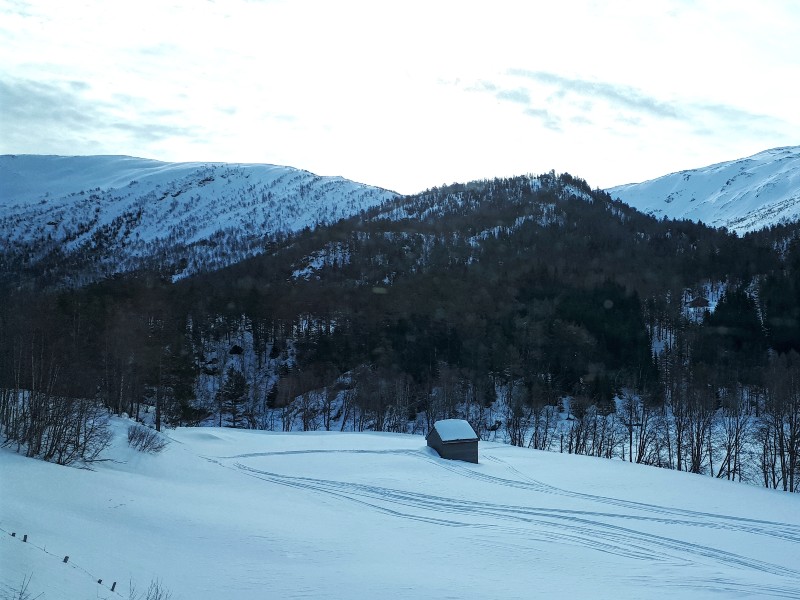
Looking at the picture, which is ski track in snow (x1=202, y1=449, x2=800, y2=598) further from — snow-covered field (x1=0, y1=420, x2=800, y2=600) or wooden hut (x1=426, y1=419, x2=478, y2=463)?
wooden hut (x1=426, y1=419, x2=478, y2=463)

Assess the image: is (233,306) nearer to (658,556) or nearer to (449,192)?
(658,556)

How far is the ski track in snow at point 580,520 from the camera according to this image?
19.4 m

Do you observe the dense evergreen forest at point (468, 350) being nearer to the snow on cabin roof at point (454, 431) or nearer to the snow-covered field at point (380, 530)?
the snow-covered field at point (380, 530)

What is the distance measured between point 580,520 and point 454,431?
12844 mm

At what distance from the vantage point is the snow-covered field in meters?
14.6

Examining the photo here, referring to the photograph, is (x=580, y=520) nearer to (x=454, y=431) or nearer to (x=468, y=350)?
(x=454, y=431)

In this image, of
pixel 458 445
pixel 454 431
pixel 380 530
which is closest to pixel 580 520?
pixel 380 530

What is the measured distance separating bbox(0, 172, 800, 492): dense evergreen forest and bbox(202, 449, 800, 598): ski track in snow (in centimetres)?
1194

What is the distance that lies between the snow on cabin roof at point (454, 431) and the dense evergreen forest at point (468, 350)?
17569 mm

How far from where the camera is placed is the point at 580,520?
925 inches

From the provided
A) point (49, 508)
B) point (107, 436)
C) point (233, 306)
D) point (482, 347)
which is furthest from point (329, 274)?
point (49, 508)

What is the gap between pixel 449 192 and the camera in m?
199

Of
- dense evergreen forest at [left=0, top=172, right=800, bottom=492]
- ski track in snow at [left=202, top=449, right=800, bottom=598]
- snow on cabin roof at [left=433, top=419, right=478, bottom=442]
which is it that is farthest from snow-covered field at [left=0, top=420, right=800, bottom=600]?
dense evergreen forest at [left=0, top=172, right=800, bottom=492]

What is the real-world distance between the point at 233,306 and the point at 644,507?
238ft
